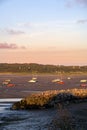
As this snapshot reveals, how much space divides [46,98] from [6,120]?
474 inches

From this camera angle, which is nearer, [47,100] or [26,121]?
[26,121]

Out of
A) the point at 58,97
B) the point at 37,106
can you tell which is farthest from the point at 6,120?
the point at 58,97

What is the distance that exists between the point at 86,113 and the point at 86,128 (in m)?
10.3

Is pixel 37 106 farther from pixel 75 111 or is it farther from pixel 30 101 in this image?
pixel 75 111

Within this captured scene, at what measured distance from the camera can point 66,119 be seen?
25188 millimetres

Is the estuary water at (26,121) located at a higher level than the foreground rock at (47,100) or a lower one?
lower

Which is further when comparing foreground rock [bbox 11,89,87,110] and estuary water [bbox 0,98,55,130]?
foreground rock [bbox 11,89,87,110]

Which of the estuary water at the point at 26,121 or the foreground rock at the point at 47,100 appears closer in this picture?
the estuary water at the point at 26,121

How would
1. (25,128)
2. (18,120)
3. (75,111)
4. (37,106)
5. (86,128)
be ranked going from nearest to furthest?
(86,128)
(25,128)
(18,120)
(75,111)
(37,106)

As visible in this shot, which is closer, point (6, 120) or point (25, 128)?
point (25, 128)

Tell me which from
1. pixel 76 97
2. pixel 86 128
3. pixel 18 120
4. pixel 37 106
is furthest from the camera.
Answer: pixel 76 97

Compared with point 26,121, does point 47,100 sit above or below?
above

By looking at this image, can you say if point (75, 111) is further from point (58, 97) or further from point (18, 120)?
point (58, 97)

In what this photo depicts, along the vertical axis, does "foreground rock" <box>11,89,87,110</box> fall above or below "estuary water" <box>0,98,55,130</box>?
above
